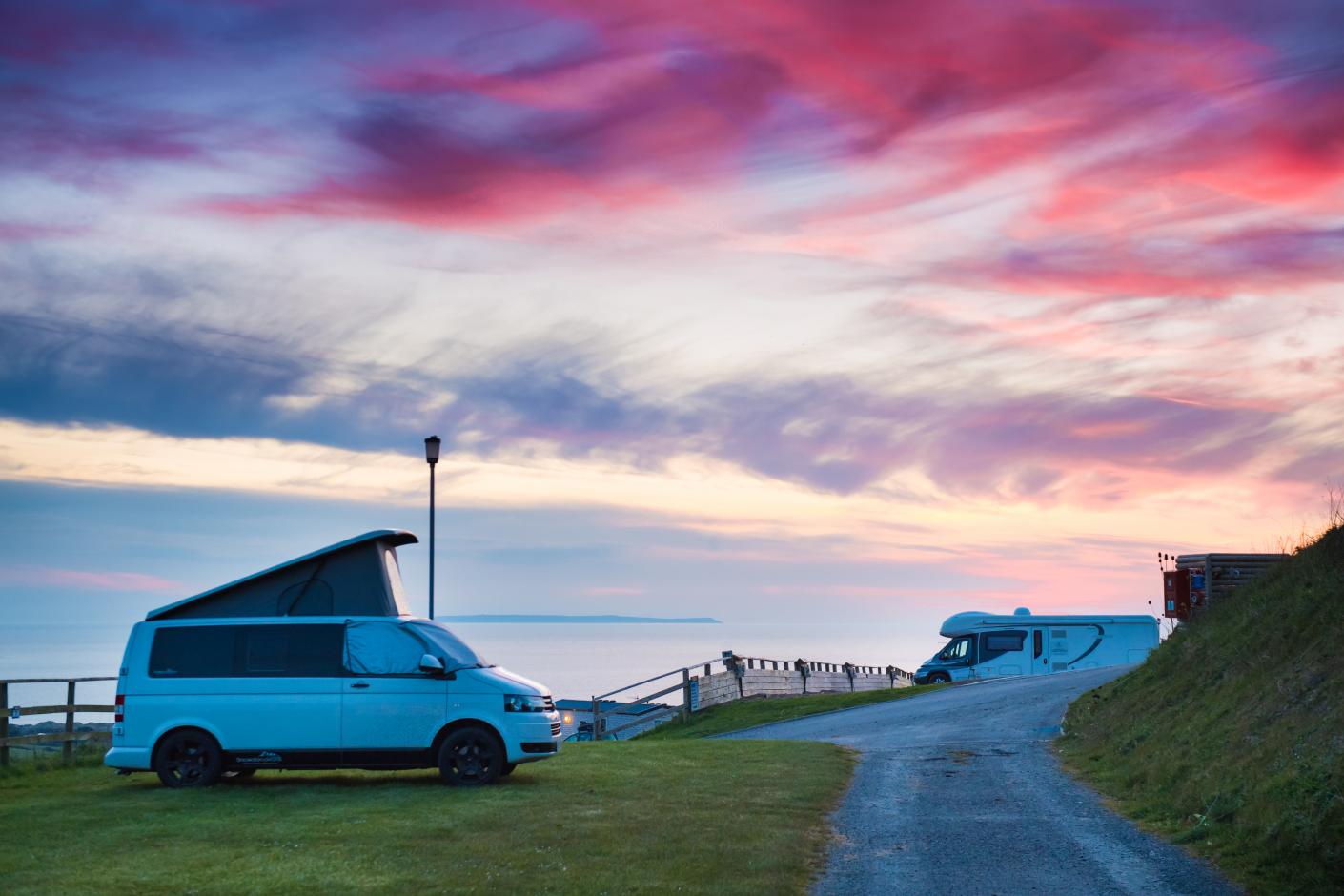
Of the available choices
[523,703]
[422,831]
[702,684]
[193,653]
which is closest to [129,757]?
[193,653]

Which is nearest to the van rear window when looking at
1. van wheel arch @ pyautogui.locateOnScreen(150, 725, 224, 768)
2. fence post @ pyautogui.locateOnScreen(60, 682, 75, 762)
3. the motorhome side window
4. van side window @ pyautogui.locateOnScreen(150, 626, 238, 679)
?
van side window @ pyautogui.locateOnScreen(150, 626, 238, 679)

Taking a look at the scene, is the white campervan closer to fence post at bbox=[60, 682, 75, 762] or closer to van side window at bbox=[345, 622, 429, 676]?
van side window at bbox=[345, 622, 429, 676]

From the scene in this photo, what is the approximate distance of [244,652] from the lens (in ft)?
55.6

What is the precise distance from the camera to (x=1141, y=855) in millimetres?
12109

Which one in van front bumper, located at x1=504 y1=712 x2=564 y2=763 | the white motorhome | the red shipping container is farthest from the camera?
the white motorhome

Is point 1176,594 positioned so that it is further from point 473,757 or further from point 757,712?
point 473,757

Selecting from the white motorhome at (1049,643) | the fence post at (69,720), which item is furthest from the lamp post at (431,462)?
the white motorhome at (1049,643)

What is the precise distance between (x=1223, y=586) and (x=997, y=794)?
13.2m

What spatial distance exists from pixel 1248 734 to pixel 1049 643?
33.4m

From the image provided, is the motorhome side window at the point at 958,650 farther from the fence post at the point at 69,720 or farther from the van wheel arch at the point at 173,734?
the van wheel arch at the point at 173,734

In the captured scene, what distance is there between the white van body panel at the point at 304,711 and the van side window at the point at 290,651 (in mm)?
53

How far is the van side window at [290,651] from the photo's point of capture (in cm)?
1691

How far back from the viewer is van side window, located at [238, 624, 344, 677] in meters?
16.9

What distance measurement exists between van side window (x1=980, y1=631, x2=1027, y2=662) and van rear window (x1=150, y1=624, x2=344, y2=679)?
1381 inches
